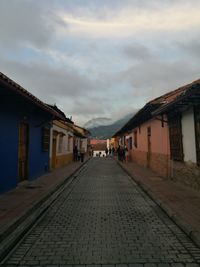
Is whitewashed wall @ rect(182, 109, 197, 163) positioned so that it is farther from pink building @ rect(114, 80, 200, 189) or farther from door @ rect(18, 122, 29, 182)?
door @ rect(18, 122, 29, 182)


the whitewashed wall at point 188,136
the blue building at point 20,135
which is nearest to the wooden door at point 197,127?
the whitewashed wall at point 188,136

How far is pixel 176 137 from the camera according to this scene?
12289 millimetres

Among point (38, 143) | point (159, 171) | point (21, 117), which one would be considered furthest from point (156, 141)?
point (21, 117)

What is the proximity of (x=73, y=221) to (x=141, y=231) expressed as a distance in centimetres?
154

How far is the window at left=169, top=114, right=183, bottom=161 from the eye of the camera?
461 inches

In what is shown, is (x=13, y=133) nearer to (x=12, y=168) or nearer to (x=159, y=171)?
(x=12, y=168)

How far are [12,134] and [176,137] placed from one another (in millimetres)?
6157

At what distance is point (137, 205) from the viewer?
853 centimetres

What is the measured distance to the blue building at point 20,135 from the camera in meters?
9.17

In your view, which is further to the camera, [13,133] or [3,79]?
[13,133]

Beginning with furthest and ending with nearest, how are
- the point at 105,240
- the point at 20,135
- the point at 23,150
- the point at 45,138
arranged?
the point at 45,138 < the point at 23,150 < the point at 20,135 < the point at 105,240

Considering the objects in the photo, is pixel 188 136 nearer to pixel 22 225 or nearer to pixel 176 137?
pixel 176 137

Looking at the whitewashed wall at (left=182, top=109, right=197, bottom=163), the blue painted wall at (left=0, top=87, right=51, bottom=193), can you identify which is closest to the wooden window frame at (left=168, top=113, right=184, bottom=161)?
the whitewashed wall at (left=182, top=109, right=197, bottom=163)

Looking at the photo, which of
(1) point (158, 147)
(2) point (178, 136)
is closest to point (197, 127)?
(2) point (178, 136)
